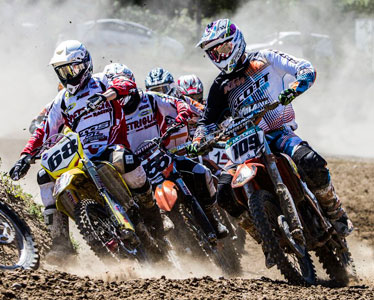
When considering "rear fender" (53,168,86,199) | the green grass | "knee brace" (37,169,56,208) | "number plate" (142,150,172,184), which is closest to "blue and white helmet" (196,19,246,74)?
"number plate" (142,150,172,184)

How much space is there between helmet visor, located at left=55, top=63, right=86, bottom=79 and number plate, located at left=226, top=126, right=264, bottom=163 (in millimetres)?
1829

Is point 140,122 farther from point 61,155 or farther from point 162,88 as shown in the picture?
point 61,155

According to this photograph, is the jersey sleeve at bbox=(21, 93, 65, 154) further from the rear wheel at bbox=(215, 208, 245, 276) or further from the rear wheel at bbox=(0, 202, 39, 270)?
the rear wheel at bbox=(215, 208, 245, 276)

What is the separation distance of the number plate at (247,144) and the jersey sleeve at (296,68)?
0.53 m

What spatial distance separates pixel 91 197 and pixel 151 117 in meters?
1.90

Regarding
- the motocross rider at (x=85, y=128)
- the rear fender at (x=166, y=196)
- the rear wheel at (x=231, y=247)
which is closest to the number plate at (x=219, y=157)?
the rear wheel at (x=231, y=247)

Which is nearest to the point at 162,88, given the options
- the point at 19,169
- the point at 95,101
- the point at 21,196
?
the point at 21,196

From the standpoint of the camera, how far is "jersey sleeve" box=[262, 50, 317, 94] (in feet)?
21.9

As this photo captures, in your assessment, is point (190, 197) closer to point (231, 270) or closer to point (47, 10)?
point (231, 270)

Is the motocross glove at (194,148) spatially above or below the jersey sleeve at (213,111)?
below

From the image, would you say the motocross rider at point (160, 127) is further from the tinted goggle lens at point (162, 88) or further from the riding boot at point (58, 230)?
the riding boot at point (58, 230)

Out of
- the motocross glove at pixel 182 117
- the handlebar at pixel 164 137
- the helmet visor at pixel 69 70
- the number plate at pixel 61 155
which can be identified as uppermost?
the helmet visor at pixel 69 70

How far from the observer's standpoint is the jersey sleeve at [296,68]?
6668mm

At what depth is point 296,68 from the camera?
6.89 meters
